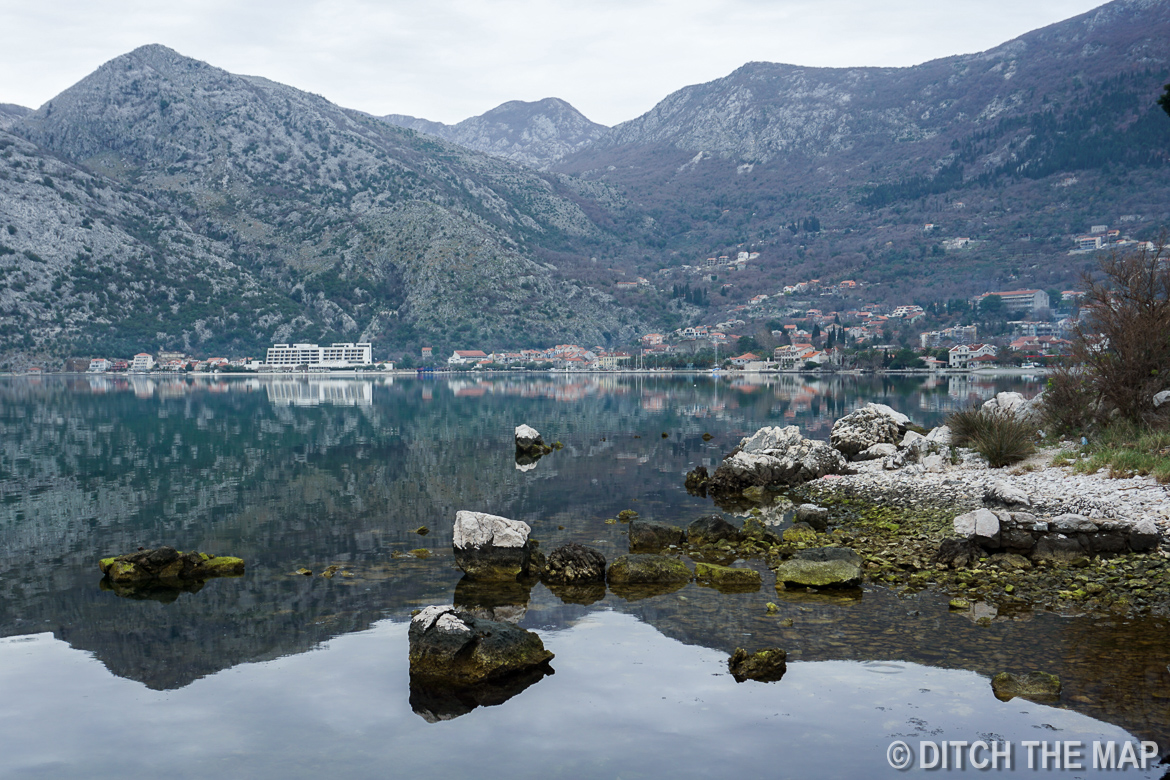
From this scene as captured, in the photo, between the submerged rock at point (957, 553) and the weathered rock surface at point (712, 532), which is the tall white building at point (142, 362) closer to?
the weathered rock surface at point (712, 532)

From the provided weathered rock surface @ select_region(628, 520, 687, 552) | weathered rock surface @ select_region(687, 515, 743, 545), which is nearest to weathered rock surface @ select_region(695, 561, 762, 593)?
weathered rock surface @ select_region(687, 515, 743, 545)

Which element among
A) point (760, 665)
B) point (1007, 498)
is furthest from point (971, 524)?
point (760, 665)

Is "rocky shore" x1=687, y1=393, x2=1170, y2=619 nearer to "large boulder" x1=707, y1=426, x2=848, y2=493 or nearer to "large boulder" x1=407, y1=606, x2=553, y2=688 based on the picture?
"large boulder" x1=707, y1=426, x2=848, y2=493

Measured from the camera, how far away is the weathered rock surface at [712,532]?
15.0 m

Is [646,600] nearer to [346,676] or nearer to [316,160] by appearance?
[346,676]

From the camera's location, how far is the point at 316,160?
180 m

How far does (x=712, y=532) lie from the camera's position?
15.1 metres

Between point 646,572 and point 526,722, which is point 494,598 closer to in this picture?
point 646,572

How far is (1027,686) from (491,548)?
8243mm

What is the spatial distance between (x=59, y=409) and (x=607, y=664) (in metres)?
57.5

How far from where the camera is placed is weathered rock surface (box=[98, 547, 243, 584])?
13.1 meters

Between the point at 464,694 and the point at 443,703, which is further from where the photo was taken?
the point at 464,694

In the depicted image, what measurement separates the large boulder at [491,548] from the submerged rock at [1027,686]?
751 centimetres

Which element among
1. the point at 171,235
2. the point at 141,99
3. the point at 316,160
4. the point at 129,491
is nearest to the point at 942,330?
the point at 316,160
